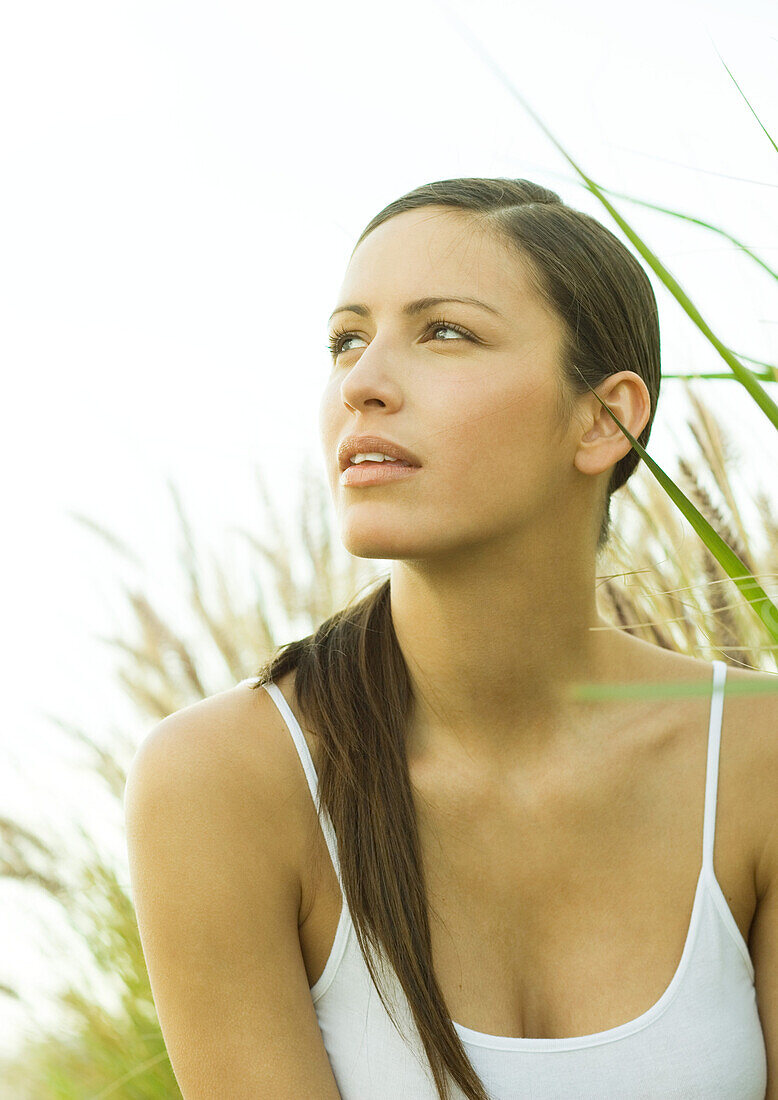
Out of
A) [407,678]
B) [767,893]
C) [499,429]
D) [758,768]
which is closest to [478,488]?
[499,429]

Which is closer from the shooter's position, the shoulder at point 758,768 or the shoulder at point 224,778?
the shoulder at point 224,778

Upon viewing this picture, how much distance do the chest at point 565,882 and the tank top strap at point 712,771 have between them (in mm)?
14

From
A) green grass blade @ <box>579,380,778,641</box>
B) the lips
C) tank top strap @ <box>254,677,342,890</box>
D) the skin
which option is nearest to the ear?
the skin

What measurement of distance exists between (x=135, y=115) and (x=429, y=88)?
2851 mm

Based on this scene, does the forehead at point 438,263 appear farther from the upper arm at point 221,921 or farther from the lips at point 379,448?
→ the upper arm at point 221,921

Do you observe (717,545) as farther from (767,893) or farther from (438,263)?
(767,893)

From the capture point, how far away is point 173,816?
140 centimetres

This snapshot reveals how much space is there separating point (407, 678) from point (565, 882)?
0.37 meters

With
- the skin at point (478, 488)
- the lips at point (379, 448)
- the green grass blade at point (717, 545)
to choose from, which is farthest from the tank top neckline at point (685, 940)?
the green grass blade at point (717, 545)

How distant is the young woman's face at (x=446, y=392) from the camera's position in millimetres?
1305

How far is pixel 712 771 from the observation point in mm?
1554

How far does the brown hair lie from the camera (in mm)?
1407

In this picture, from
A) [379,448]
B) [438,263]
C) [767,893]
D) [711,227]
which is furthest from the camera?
[767,893]

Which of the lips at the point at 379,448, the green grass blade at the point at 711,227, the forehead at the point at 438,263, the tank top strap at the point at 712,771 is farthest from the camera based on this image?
the tank top strap at the point at 712,771
